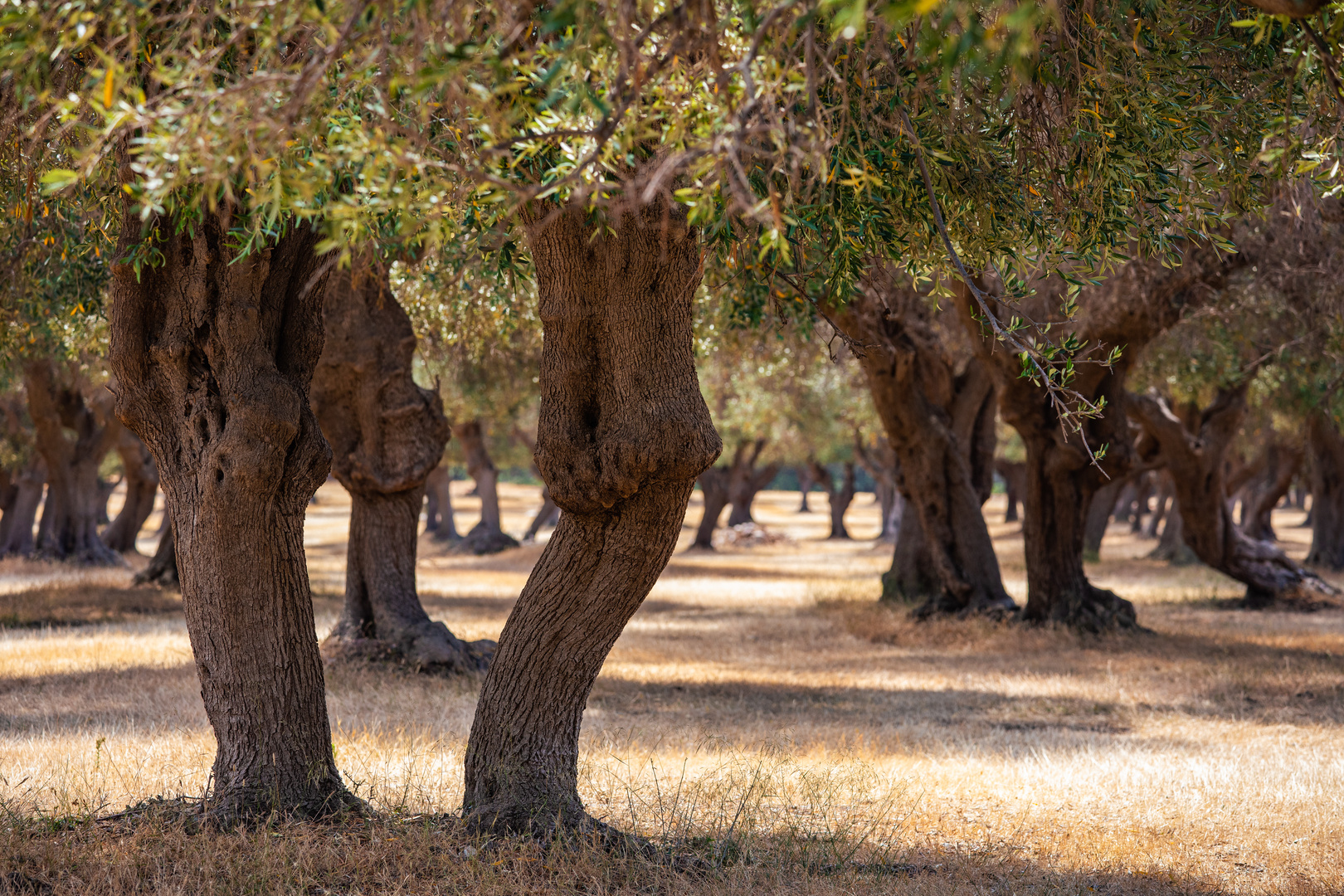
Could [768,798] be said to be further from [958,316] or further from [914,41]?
[958,316]

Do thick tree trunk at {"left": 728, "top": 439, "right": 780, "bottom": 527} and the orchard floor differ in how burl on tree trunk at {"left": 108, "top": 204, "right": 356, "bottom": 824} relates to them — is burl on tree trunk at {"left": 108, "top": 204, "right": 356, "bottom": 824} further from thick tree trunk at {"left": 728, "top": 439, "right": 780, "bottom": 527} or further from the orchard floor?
thick tree trunk at {"left": 728, "top": 439, "right": 780, "bottom": 527}

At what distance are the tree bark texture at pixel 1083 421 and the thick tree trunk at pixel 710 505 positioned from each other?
81.5 feet

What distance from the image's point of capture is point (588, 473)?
5.52 metres

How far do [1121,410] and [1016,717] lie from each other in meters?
5.69

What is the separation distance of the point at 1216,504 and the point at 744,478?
2474 centimetres

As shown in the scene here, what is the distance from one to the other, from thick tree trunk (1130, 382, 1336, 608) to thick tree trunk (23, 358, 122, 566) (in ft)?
66.8

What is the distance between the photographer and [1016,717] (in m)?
10.3

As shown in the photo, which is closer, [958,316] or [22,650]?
[22,650]

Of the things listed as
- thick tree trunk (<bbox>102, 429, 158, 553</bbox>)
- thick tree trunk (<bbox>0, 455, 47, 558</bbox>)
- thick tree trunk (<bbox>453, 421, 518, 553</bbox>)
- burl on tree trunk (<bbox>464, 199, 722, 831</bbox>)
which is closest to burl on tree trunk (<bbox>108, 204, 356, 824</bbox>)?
burl on tree trunk (<bbox>464, 199, 722, 831</bbox>)

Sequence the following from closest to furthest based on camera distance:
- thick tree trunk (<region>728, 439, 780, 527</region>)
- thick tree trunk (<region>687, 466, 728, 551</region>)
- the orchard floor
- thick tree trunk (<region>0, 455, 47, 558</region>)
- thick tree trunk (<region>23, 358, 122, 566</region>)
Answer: the orchard floor < thick tree trunk (<region>23, 358, 122, 566</region>) < thick tree trunk (<region>0, 455, 47, 558</region>) < thick tree trunk (<region>728, 439, 780, 527</region>) < thick tree trunk (<region>687, 466, 728, 551</region>)

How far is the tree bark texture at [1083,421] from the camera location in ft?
42.0

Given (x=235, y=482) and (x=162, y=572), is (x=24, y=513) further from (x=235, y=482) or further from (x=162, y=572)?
(x=235, y=482)

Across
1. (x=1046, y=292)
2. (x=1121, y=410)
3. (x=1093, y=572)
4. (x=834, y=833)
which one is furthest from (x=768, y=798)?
(x=1093, y=572)

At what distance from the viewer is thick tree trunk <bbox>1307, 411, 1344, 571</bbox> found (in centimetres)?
2728
